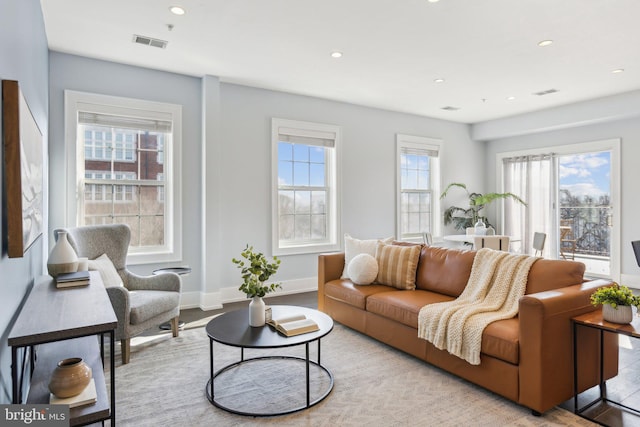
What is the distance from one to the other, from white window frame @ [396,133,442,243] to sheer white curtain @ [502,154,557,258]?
1448mm

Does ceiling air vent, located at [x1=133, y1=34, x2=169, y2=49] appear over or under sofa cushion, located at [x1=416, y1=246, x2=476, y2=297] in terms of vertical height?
over

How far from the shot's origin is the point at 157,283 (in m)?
3.65

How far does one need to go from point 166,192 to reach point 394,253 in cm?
278

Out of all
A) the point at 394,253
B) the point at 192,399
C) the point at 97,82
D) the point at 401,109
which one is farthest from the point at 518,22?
the point at 97,82

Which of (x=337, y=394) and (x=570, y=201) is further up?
(x=570, y=201)

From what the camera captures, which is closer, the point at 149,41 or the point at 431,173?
the point at 149,41

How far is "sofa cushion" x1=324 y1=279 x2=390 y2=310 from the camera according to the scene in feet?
11.7

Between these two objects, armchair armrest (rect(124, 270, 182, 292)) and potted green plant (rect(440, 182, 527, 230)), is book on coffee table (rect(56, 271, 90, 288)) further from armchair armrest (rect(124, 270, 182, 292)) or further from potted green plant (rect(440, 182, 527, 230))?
potted green plant (rect(440, 182, 527, 230))

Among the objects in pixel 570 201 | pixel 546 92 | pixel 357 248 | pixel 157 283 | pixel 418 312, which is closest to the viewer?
pixel 418 312

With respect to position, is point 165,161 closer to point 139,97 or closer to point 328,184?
point 139,97

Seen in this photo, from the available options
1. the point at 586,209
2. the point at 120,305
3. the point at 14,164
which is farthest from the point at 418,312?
the point at 586,209

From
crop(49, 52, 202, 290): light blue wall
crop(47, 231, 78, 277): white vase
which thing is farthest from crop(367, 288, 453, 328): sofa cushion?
crop(49, 52, 202, 290): light blue wall

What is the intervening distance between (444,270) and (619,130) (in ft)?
15.0

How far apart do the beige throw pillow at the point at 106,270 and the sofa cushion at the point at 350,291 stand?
6.44 ft
